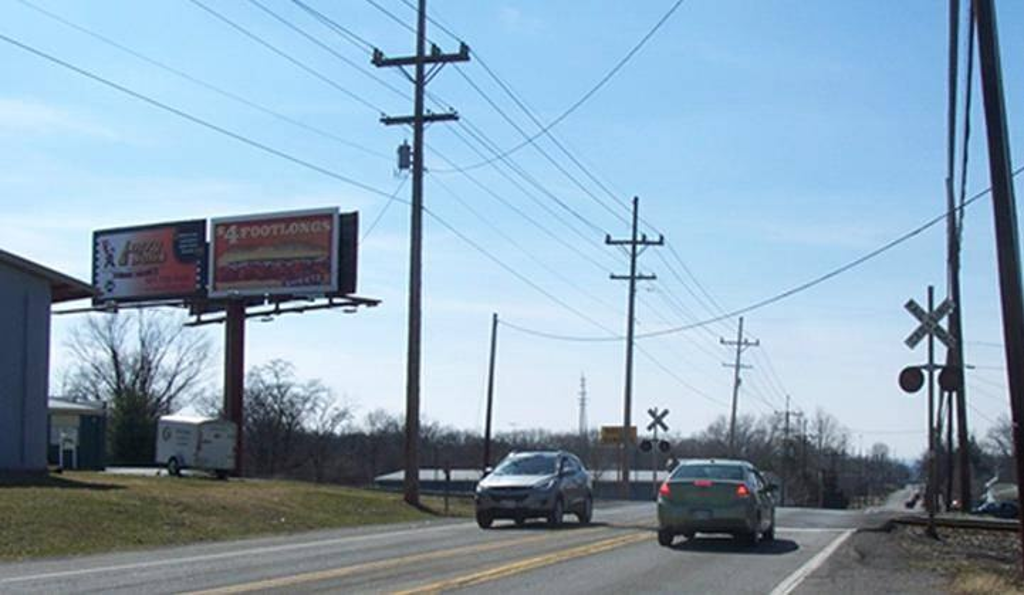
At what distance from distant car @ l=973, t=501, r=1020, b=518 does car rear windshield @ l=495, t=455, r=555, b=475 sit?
2198 cm

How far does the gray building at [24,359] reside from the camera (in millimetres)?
32656

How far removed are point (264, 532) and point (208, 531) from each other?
1364 millimetres

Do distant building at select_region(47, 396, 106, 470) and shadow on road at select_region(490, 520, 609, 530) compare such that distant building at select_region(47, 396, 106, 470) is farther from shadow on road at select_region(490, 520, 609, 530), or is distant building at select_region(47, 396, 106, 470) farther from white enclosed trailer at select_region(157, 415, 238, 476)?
shadow on road at select_region(490, 520, 609, 530)

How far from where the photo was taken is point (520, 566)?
16.7m

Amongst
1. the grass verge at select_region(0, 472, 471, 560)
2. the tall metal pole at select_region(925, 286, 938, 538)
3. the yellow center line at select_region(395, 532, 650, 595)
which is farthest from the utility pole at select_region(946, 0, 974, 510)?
the grass verge at select_region(0, 472, 471, 560)

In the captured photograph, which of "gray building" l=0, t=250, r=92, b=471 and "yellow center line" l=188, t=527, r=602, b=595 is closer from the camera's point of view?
"yellow center line" l=188, t=527, r=602, b=595

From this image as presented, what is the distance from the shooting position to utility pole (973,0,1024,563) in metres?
14.3

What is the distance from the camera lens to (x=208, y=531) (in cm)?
2430

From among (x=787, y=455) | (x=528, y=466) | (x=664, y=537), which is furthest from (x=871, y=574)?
(x=787, y=455)

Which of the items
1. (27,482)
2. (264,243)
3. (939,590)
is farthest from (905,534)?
(264,243)

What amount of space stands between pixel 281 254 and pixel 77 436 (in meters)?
10.3

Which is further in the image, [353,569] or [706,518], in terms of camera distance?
[706,518]

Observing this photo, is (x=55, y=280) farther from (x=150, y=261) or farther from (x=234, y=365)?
(x=150, y=261)

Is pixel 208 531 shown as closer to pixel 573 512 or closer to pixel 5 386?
pixel 573 512
